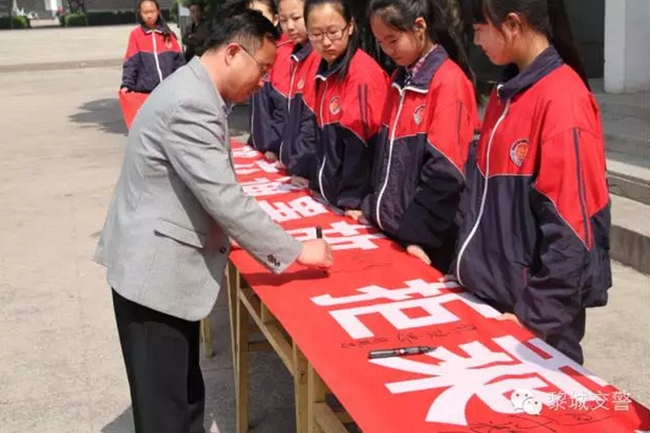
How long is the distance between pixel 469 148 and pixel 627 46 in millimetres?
4382

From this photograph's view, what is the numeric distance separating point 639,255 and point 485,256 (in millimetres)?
2629

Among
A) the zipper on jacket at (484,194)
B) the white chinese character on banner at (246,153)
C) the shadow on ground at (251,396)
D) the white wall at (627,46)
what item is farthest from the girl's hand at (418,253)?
the white wall at (627,46)

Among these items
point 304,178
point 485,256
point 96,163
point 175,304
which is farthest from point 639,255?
point 96,163

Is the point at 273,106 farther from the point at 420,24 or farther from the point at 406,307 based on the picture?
the point at 406,307

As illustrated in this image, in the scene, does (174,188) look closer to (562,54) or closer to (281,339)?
(281,339)

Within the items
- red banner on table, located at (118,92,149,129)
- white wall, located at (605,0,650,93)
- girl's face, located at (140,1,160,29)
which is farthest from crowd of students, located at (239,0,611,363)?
girl's face, located at (140,1,160,29)

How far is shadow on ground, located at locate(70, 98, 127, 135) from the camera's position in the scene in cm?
1044

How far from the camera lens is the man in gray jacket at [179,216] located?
1916 mm

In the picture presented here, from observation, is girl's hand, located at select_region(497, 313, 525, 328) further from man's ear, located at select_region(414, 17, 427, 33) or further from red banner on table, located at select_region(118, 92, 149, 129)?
red banner on table, located at select_region(118, 92, 149, 129)

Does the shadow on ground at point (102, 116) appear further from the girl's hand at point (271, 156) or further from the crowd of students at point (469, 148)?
the crowd of students at point (469, 148)

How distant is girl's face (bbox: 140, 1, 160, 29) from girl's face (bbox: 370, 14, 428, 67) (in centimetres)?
493

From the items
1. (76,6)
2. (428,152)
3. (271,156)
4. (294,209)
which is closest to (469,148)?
(428,152)

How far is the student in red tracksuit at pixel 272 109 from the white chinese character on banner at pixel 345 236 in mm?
1291

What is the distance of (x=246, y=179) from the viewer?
3.62 metres
